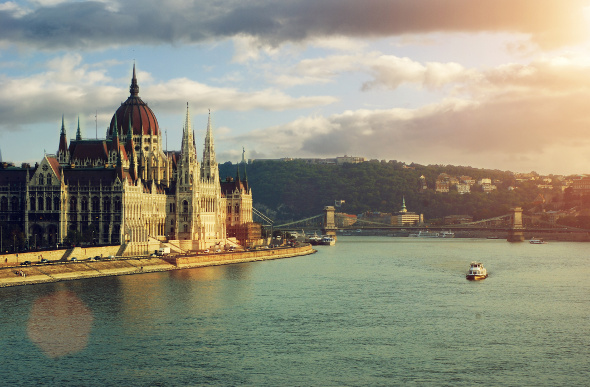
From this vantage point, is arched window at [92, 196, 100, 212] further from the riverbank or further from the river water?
the river water

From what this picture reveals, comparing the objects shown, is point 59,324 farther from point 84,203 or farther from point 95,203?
point 84,203

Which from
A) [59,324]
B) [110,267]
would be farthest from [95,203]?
[59,324]

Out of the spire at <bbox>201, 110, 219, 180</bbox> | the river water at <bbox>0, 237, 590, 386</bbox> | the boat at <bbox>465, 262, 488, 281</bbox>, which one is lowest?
the river water at <bbox>0, 237, 590, 386</bbox>

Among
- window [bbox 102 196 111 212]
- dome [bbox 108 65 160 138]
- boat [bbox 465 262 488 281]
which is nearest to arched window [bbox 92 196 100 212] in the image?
window [bbox 102 196 111 212]

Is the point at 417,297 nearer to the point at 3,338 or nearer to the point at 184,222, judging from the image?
the point at 3,338

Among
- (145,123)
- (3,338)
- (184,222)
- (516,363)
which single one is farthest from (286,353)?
(145,123)

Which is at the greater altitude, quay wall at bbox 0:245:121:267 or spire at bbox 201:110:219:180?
spire at bbox 201:110:219:180
